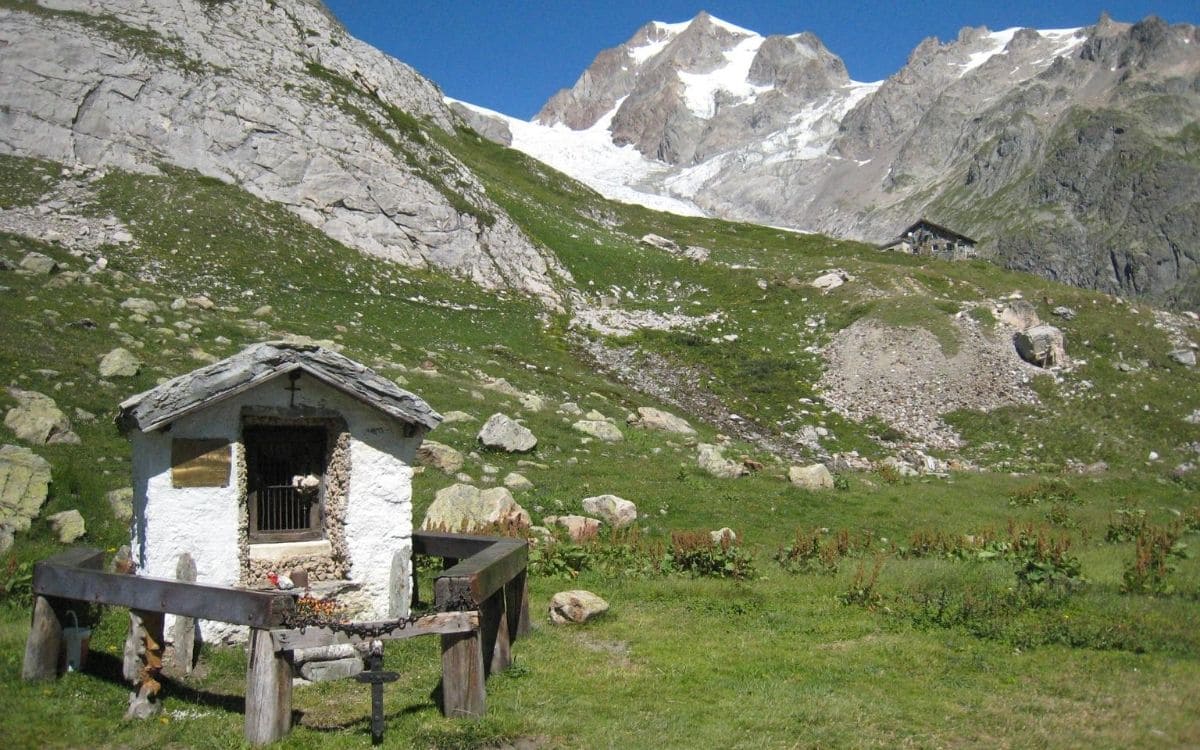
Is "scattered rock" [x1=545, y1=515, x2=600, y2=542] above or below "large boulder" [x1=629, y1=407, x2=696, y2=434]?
below

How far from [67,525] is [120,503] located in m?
1.39

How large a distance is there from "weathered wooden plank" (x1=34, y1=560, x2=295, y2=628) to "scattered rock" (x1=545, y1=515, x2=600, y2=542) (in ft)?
35.7

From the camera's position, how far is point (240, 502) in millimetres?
11016

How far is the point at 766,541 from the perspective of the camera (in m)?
20.5

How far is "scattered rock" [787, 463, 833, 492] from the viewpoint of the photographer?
25.4 meters

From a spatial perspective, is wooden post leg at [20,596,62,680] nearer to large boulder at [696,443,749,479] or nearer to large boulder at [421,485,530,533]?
large boulder at [421,485,530,533]

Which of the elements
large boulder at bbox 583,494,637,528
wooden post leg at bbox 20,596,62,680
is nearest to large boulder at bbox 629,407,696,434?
large boulder at bbox 583,494,637,528

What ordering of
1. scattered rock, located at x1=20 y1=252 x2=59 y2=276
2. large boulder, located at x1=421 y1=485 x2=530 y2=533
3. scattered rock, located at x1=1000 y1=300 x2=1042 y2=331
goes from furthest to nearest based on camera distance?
1. scattered rock, located at x1=1000 y1=300 x2=1042 y2=331
2. scattered rock, located at x1=20 y1=252 x2=59 y2=276
3. large boulder, located at x1=421 y1=485 x2=530 y2=533

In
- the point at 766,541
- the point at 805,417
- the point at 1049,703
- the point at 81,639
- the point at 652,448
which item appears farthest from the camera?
the point at 805,417

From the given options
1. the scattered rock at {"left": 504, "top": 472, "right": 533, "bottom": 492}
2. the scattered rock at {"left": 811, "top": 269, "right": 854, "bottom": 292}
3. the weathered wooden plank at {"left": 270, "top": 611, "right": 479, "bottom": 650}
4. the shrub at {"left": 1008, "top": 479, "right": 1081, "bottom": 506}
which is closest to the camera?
the weathered wooden plank at {"left": 270, "top": 611, "right": 479, "bottom": 650}

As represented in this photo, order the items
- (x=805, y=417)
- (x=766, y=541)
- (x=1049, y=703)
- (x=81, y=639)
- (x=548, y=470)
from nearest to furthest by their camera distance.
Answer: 1. (x=1049, y=703)
2. (x=81, y=639)
3. (x=766, y=541)
4. (x=548, y=470)
5. (x=805, y=417)

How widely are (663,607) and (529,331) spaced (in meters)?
33.5

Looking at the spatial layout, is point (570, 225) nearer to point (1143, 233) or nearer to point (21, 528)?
point (21, 528)

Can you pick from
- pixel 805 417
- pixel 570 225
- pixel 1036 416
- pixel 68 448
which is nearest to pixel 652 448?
pixel 805 417
